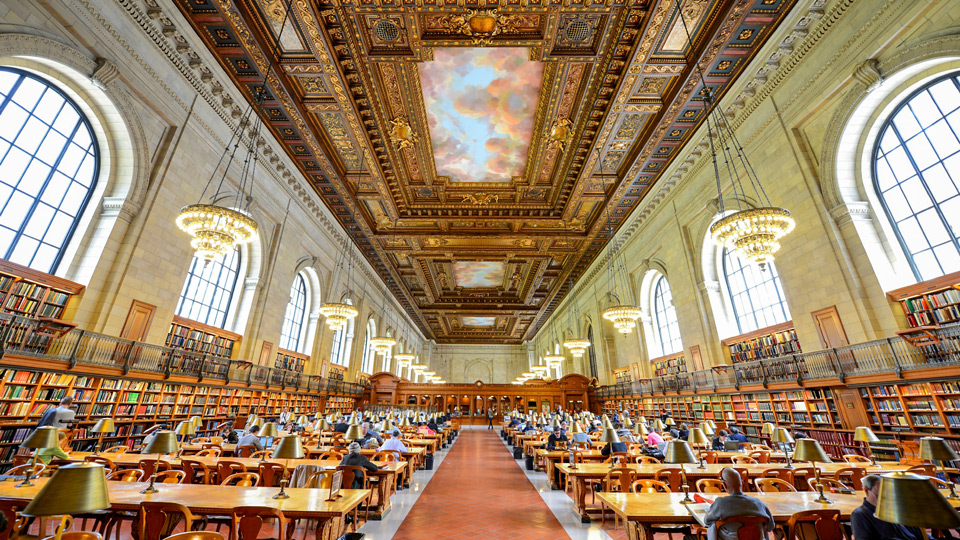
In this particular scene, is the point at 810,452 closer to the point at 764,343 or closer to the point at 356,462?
the point at 356,462

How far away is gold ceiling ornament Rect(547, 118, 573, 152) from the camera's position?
32.2 ft

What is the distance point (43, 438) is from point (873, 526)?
6174 mm

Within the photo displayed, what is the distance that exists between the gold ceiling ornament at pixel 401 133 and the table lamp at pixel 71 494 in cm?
927

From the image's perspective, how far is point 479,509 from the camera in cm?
542

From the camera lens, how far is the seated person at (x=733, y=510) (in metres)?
2.50

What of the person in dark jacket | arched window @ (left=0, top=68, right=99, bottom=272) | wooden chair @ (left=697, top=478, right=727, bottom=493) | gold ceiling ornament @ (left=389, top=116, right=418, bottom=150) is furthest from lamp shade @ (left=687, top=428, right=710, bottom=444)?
arched window @ (left=0, top=68, right=99, bottom=272)

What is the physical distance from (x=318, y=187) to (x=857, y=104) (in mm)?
13344

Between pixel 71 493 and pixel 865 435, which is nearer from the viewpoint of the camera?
pixel 71 493

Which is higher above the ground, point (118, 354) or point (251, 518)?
point (118, 354)

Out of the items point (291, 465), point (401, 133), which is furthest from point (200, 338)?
point (401, 133)

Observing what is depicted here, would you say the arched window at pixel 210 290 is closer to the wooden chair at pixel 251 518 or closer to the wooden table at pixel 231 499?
the wooden table at pixel 231 499

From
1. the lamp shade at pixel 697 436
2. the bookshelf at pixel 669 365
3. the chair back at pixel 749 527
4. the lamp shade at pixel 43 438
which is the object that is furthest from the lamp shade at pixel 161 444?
the bookshelf at pixel 669 365

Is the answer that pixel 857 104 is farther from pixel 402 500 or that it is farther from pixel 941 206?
pixel 402 500

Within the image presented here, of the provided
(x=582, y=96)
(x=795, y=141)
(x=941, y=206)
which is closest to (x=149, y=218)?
(x=582, y=96)
